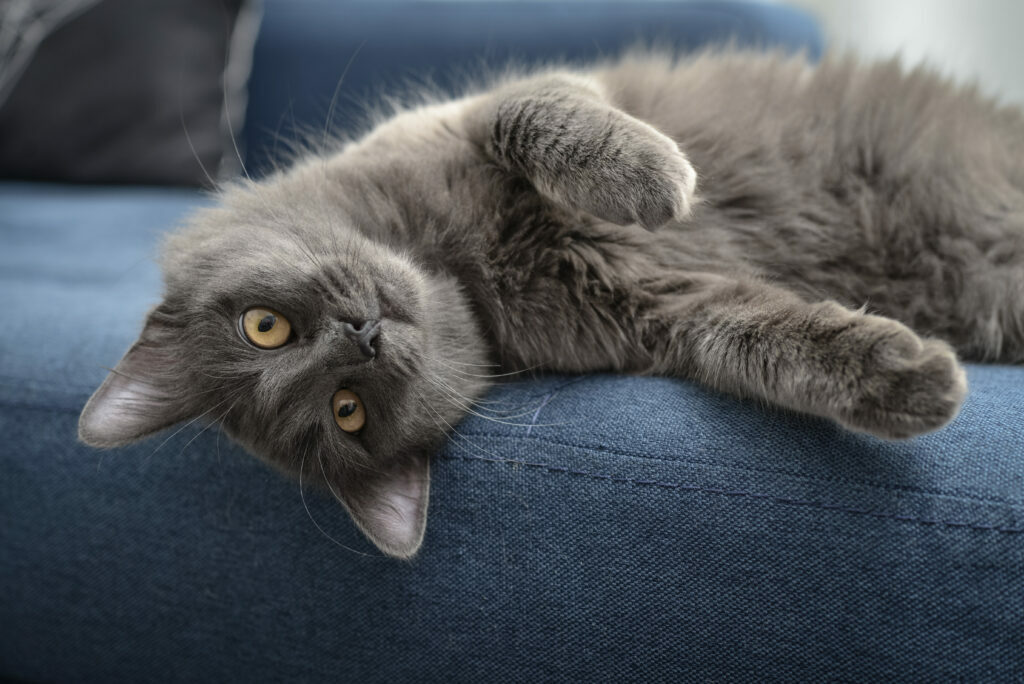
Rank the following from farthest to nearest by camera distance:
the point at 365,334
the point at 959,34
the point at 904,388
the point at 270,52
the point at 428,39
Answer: the point at 270,52, the point at 428,39, the point at 959,34, the point at 365,334, the point at 904,388

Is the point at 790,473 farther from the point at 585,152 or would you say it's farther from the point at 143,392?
the point at 143,392

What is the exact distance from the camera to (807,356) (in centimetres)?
98

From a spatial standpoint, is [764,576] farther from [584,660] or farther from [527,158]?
[527,158]

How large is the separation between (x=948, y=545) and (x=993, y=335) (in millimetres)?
554

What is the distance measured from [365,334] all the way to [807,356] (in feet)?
2.05

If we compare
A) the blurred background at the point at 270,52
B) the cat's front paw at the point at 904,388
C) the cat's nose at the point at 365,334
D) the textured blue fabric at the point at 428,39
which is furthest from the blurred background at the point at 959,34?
the cat's nose at the point at 365,334

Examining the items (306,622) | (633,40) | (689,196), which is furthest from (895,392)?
(633,40)

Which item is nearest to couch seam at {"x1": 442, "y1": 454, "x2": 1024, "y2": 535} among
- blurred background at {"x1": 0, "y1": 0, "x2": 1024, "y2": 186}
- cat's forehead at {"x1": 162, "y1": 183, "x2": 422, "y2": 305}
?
cat's forehead at {"x1": 162, "y1": 183, "x2": 422, "y2": 305}

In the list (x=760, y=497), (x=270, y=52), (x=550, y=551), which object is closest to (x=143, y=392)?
(x=550, y=551)

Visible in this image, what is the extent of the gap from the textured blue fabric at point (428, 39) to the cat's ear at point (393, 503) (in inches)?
60.6

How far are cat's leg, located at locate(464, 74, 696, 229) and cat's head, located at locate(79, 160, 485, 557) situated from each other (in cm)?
26

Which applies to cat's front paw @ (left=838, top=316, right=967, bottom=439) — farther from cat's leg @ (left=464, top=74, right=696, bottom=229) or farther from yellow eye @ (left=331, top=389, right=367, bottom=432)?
yellow eye @ (left=331, top=389, right=367, bottom=432)

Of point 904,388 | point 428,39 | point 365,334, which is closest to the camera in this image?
point 904,388

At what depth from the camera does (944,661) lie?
0.83 m
